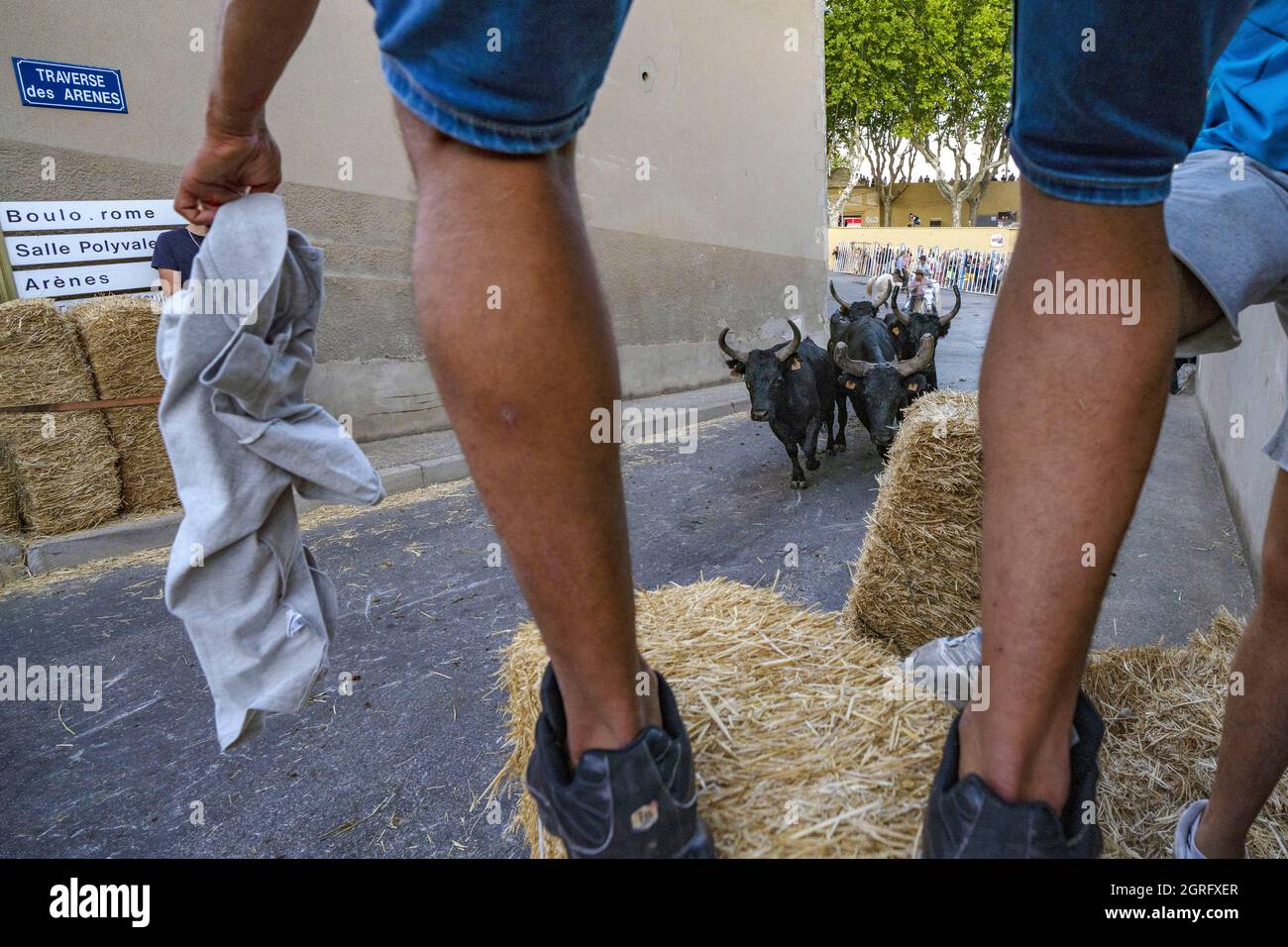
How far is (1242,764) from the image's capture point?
1350 mm

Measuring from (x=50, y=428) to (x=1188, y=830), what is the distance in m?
6.03

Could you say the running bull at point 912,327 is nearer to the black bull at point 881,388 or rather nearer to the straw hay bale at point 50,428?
the black bull at point 881,388

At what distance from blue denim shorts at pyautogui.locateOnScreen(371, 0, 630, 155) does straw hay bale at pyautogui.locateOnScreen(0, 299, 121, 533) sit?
529cm

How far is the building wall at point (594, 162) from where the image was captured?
5.66 metres

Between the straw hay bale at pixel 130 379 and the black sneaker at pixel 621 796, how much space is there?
5.44 meters

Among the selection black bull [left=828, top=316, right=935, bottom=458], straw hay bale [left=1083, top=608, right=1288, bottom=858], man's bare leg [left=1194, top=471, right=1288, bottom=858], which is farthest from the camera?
black bull [left=828, top=316, right=935, bottom=458]

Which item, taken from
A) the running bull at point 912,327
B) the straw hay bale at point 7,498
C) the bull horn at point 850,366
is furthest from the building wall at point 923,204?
the straw hay bale at point 7,498

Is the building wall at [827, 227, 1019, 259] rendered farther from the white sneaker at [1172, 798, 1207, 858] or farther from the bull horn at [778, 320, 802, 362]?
the white sneaker at [1172, 798, 1207, 858]

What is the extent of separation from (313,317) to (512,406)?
86 cm

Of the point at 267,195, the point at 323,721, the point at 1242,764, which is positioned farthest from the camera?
the point at 323,721

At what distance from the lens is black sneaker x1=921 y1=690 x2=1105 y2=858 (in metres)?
0.98

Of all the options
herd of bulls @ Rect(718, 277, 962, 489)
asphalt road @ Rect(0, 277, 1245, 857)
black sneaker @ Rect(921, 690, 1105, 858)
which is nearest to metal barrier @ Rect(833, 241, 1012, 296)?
herd of bulls @ Rect(718, 277, 962, 489)

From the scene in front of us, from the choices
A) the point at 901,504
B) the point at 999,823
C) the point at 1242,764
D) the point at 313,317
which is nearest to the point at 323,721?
the point at 313,317

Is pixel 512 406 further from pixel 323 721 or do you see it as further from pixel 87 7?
pixel 87 7
